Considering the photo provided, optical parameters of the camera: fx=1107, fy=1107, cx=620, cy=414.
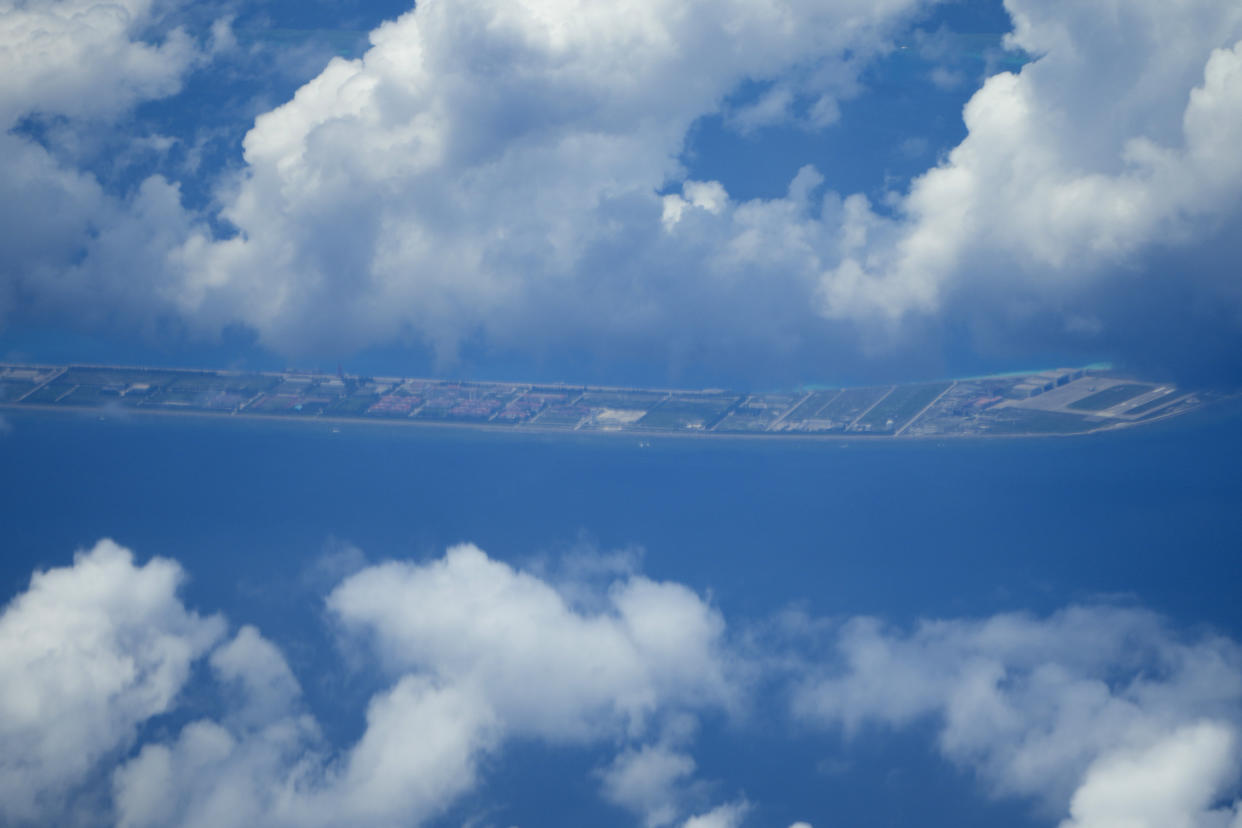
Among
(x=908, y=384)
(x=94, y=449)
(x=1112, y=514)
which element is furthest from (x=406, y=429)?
(x=1112, y=514)

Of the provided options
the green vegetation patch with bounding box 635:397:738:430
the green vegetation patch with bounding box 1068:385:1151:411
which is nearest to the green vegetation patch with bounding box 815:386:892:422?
the green vegetation patch with bounding box 635:397:738:430

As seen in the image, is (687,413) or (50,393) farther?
(687,413)

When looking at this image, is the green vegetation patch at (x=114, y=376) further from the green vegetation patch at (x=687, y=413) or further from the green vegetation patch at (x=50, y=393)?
the green vegetation patch at (x=687, y=413)

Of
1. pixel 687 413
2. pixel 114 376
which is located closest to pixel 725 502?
pixel 687 413

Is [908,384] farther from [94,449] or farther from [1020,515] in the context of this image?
[94,449]

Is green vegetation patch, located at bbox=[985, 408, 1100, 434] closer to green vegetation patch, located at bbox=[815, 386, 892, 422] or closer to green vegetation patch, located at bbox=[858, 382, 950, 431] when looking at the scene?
green vegetation patch, located at bbox=[858, 382, 950, 431]

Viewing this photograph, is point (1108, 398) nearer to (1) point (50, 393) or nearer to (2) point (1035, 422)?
(2) point (1035, 422)
